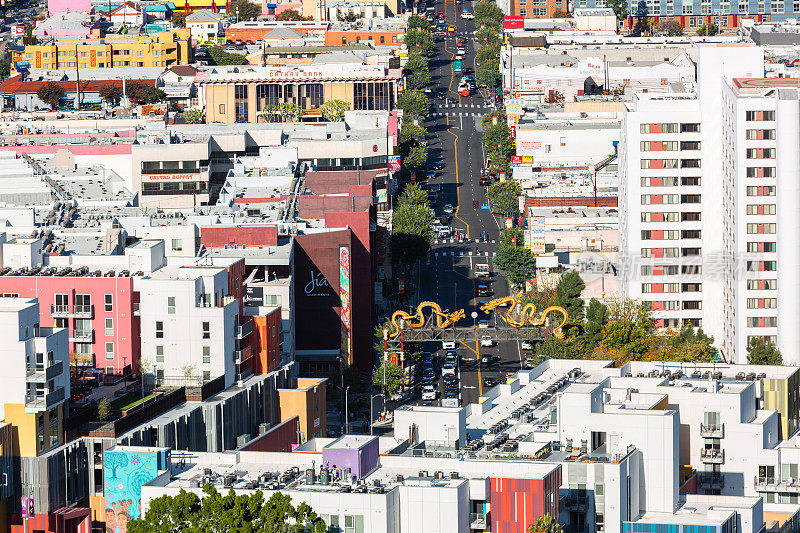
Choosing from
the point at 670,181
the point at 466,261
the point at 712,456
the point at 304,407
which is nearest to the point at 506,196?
the point at 466,261

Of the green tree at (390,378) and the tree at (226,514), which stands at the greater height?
the tree at (226,514)

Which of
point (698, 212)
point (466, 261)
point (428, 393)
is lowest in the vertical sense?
point (428, 393)

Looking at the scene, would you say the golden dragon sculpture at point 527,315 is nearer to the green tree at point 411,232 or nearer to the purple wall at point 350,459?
the green tree at point 411,232

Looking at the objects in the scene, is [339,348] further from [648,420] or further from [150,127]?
[150,127]

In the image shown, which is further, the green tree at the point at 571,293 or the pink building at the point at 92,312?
the green tree at the point at 571,293

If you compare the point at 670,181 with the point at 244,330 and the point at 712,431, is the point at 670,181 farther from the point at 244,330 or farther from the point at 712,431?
the point at 712,431

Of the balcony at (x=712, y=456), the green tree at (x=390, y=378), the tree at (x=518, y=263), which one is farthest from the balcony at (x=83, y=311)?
the tree at (x=518, y=263)

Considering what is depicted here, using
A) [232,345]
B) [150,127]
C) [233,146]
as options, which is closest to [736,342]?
[232,345]

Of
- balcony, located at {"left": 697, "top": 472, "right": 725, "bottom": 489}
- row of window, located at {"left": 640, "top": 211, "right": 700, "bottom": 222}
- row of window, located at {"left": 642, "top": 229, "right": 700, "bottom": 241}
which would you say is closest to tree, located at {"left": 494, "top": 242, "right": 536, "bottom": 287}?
row of window, located at {"left": 642, "top": 229, "right": 700, "bottom": 241}
